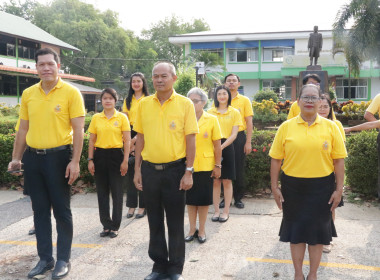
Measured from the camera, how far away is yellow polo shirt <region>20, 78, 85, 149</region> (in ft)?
12.6

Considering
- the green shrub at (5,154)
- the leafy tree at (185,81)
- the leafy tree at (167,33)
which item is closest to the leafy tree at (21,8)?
the leafy tree at (167,33)

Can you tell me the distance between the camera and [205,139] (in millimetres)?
4875

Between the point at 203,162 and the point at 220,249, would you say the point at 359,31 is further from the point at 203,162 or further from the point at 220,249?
the point at 220,249

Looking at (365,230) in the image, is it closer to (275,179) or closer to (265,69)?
(275,179)

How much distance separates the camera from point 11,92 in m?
29.5

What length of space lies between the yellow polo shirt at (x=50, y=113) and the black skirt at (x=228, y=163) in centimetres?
243

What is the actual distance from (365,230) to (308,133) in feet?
8.19

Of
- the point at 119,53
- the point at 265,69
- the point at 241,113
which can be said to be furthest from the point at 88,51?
the point at 241,113

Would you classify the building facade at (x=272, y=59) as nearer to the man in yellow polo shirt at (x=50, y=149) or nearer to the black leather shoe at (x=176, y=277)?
the man in yellow polo shirt at (x=50, y=149)

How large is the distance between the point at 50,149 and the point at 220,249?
7.03 feet

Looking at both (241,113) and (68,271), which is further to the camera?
(241,113)

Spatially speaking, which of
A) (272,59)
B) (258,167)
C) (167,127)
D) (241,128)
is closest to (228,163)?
(241,128)

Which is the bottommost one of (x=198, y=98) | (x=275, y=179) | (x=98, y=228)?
(x=98, y=228)

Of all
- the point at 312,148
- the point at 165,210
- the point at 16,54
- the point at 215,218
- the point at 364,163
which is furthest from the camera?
the point at 16,54
